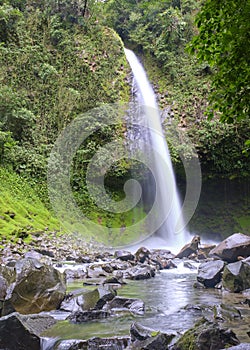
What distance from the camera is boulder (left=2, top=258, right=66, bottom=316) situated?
5.26 meters

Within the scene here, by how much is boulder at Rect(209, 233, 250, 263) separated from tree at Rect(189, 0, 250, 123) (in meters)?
6.27

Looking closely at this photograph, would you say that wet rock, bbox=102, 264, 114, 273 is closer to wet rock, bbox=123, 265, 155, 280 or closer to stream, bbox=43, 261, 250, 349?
wet rock, bbox=123, 265, 155, 280

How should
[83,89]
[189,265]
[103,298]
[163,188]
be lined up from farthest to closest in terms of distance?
[83,89] → [163,188] → [189,265] → [103,298]

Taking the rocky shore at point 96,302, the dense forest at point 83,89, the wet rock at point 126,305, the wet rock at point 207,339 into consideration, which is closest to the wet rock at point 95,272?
the rocky shore at point 96,302

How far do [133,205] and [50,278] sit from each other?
13.3 metres

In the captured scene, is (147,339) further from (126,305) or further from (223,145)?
(223,145)

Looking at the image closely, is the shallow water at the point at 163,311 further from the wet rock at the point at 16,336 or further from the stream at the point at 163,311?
the wet rock at the point at 16,336

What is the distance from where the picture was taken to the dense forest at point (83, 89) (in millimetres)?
16281

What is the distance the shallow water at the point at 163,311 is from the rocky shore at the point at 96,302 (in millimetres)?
159

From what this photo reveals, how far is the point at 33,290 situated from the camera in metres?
5.50

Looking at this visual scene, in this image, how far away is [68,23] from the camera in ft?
78.9

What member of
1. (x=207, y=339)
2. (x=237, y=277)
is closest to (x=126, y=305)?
(x=207, y=339)

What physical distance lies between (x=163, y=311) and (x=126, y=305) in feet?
2.02

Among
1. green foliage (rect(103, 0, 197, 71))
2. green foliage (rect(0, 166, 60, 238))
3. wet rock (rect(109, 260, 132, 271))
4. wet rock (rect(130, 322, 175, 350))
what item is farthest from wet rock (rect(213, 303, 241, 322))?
green foliage (rect(103, 0, 197, 71))
